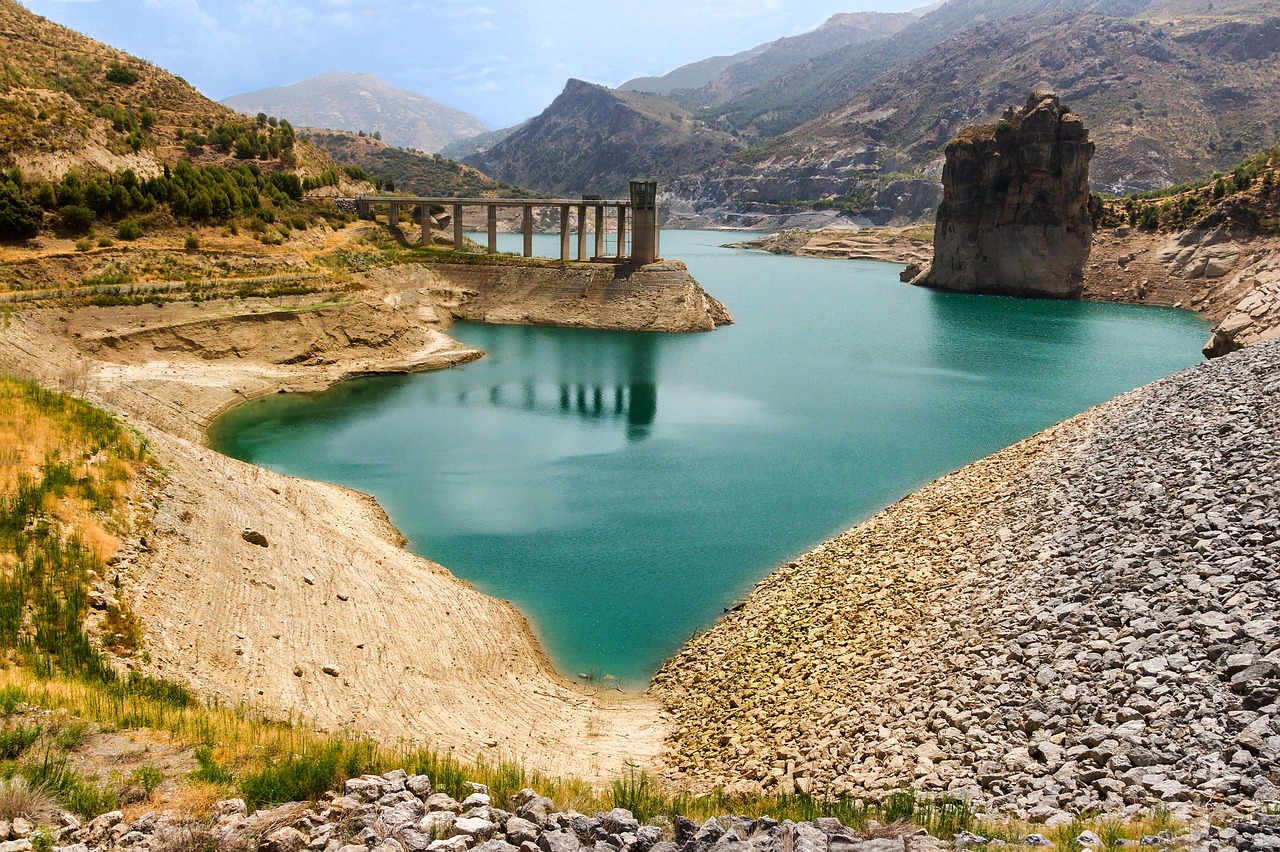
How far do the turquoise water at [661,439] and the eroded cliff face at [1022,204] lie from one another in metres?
19.5

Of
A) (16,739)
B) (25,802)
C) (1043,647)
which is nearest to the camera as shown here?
(25,802)

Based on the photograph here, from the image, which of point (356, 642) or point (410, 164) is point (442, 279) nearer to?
point (356, 642)

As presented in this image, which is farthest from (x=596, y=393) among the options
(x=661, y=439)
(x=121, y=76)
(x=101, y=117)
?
(x=121, y=76)

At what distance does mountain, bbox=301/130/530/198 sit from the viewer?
163000mm

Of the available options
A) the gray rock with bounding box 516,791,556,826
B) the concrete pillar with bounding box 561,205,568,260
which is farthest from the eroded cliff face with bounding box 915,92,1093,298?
the gray rock with bounding box 516,791,556,826

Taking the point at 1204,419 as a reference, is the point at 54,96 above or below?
above

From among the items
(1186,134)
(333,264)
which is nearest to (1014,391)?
(333,264)

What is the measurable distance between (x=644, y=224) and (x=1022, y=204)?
43397 mm

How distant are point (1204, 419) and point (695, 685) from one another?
44.1ft

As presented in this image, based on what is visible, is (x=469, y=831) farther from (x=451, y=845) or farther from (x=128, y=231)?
(x=128, y=231)

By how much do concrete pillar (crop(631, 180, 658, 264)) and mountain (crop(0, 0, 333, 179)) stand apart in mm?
27126

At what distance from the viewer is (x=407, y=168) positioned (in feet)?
569

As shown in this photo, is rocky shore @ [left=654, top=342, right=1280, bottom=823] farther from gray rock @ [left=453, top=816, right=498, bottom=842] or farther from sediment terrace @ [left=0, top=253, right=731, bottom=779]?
gray rock @ [left=453, top=816, right=498, bottom=842]

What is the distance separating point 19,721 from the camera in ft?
28.3
